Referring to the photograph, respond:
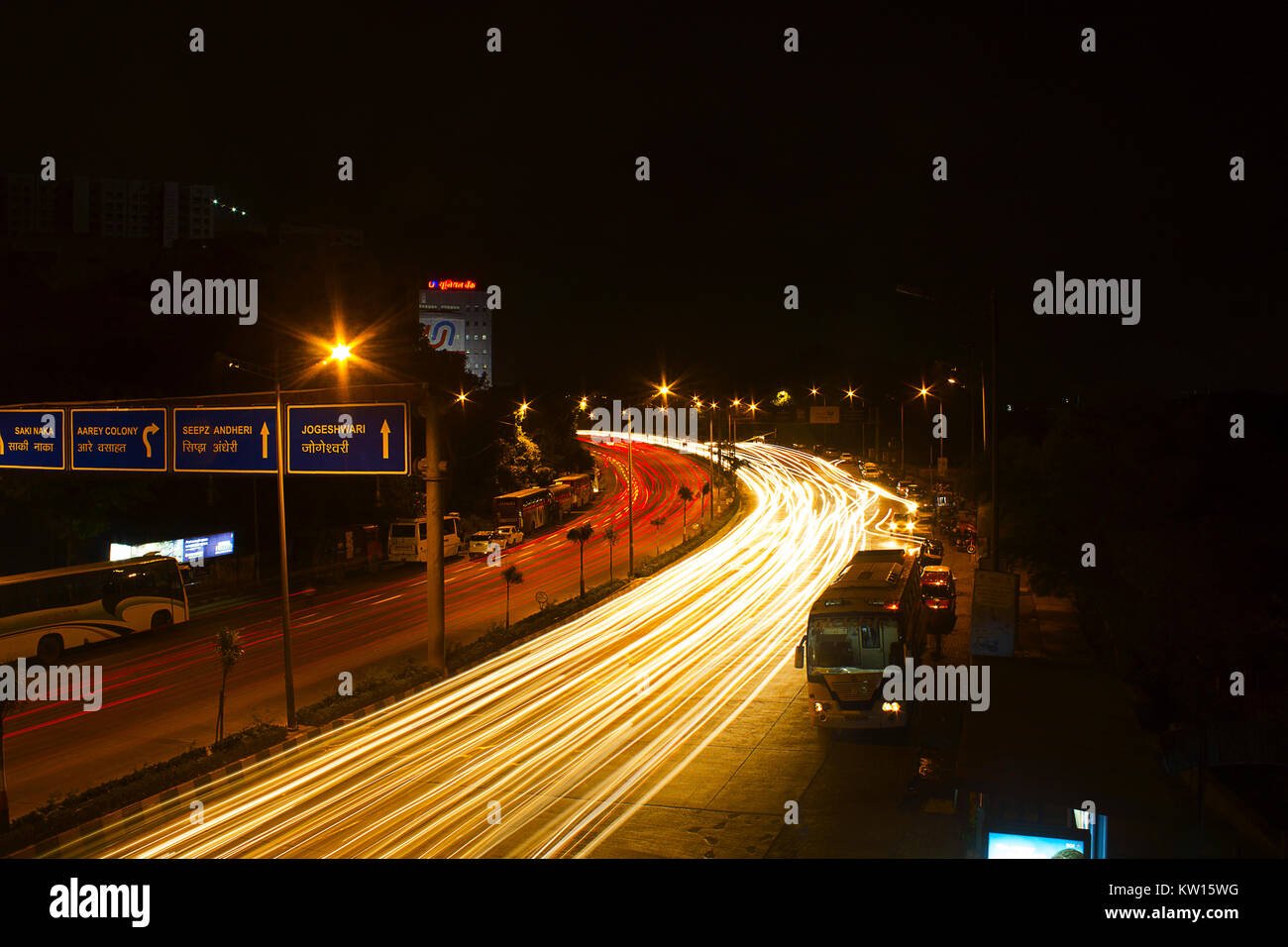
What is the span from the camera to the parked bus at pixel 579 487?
65938 mm

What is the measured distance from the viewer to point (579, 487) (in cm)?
6725

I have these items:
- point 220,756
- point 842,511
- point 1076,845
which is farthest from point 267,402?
point 842,511

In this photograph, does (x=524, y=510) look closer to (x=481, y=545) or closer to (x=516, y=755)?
(x=481, y=545)

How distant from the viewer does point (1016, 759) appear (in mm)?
11562

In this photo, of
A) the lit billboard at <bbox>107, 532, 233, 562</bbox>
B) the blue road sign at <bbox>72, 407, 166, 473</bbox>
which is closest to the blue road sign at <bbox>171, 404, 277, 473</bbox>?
the blue road sign at <bbox>72, 407, 166, 473</bbox>

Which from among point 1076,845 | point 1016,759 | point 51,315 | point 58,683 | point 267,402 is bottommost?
point 58,683

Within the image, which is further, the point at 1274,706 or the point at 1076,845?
the point at 1274,706

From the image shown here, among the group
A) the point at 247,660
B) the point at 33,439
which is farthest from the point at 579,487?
the point at 33,439

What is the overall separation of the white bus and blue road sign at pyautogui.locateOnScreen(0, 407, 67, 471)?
313 centimetres

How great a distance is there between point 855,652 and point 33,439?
890 inches

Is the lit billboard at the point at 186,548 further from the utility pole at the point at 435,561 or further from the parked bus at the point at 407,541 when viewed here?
the utility pole at the point at 435,561

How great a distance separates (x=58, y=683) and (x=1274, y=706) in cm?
2523

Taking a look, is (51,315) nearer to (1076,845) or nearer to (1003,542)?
(1003,542)
